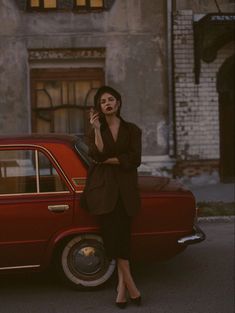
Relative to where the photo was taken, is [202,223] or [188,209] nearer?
[188,209]

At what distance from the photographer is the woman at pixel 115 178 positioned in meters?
5.14

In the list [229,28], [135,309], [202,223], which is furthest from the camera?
[229,28]

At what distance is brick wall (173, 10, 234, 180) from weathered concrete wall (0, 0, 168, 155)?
0.34 metres

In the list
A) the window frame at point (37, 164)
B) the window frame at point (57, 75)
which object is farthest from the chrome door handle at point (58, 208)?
the window frame at point (57, 75)

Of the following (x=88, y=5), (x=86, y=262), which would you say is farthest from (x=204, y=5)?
(x=86, y=262)

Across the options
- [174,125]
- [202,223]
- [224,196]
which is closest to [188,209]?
[202,223]

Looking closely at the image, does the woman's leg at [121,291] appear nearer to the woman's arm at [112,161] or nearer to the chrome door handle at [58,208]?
the chrome door handle at [58,208]

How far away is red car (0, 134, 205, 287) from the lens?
554cm

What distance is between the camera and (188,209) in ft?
19.2

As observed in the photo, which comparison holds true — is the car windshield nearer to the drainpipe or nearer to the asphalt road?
the asphalt road

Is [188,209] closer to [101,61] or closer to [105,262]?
[105,262]

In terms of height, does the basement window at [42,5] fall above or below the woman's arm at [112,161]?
above

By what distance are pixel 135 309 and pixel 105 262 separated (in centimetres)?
66

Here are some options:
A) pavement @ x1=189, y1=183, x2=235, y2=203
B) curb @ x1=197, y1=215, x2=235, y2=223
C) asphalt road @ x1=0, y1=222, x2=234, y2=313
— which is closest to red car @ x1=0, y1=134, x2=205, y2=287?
asphalt road @ x1=0, y1=222, x2=234, y2=313
